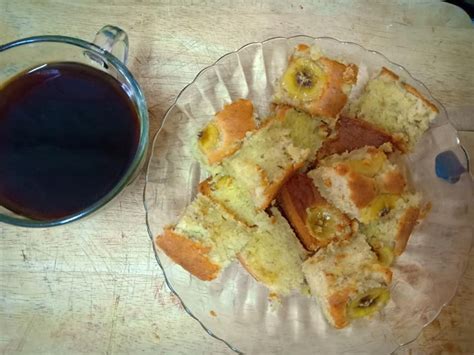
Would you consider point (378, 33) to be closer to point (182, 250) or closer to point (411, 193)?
point (411, 193)

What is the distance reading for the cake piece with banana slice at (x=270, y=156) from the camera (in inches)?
46.6

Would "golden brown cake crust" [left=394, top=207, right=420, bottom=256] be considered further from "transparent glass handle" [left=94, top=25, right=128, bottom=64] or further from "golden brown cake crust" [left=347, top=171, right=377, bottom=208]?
"transparent glass handle" [left=94, top=25, right=128, bottom=64]

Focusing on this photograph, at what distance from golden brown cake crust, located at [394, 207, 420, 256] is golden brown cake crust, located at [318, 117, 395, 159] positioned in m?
0.17

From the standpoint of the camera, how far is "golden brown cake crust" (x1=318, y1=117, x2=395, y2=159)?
1.25 meters

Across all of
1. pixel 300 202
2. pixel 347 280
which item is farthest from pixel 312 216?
pixel 347 280

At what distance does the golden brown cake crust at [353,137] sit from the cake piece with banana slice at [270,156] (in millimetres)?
34

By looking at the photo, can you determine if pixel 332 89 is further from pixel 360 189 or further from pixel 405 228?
pixel 405 228

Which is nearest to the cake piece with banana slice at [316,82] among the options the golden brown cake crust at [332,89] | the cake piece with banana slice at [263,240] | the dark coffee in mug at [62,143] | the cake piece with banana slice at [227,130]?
the golden brown cake crust at [332,89]

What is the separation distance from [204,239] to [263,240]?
0.13 meters

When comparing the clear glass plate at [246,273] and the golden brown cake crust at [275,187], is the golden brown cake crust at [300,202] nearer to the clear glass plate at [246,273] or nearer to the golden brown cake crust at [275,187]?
the golden brown cake crust at [275,187]

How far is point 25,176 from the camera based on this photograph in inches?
46.4

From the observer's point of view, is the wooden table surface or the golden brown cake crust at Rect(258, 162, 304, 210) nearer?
the golden brown cake crust at Rect(258, 162, 304, 210)

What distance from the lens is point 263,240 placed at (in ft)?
4.00

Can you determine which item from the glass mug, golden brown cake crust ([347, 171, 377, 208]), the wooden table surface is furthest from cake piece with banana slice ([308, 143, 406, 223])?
the glass mug
